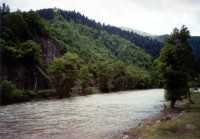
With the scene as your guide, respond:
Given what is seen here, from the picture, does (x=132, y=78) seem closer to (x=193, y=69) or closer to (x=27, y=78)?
(x=27, y=78)

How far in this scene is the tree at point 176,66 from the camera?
59312mm

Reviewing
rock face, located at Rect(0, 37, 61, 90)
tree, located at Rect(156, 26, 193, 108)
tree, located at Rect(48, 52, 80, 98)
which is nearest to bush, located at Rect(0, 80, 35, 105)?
rock face, located at Rect(0, 37, 61, 90)

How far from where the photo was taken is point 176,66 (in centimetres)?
5953

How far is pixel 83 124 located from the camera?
46.2m

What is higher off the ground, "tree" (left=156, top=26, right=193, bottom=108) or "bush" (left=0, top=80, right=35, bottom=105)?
"tree" (left=156, top=26, right=193, bottom=108)

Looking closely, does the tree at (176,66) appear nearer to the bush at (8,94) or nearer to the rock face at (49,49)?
the bush at (8,94)

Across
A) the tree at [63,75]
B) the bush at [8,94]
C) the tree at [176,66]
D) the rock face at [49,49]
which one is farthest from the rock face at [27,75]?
the tree at [176,66]

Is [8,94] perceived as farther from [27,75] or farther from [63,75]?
[27,75]

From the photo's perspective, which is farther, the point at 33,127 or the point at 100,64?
the point at 100,64

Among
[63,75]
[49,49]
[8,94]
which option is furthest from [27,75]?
[8,94]

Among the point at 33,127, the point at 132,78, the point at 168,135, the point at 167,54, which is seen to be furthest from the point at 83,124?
the point at 132,78

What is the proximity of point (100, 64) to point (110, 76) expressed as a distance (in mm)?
10270

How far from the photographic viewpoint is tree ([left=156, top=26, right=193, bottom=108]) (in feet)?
195

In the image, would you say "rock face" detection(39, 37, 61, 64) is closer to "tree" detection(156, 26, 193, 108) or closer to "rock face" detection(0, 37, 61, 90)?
Result: "rock face" detection(0, 37, 61, 90)
